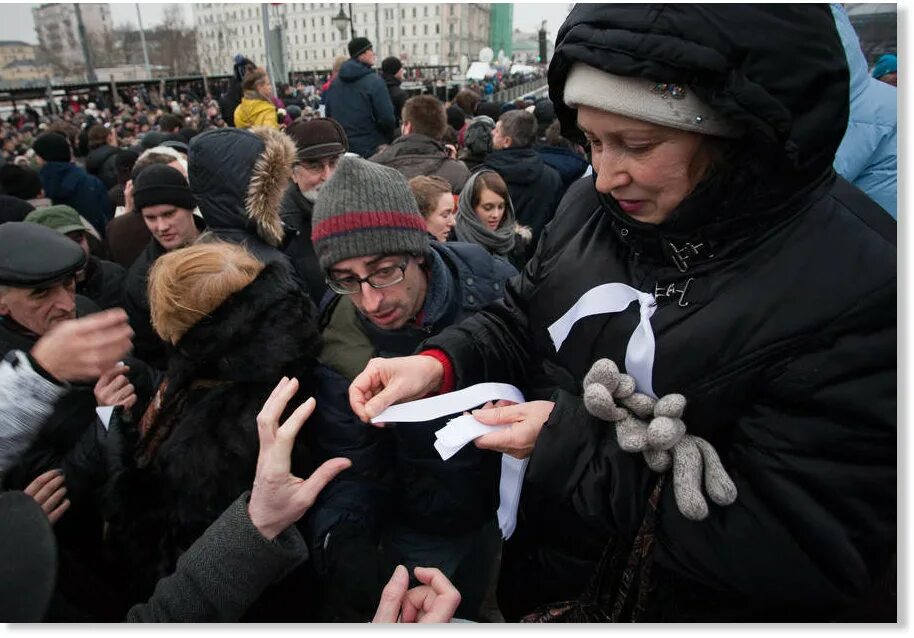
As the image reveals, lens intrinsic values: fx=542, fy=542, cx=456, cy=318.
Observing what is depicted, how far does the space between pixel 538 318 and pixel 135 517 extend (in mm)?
1394

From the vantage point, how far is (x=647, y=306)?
1.09 metres

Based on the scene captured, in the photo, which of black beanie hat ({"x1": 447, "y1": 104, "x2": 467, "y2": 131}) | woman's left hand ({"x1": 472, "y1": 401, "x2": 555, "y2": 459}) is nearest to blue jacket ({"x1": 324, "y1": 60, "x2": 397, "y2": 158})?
black beanie hat ({"x1": 447, "y1": 104, "x2": 467, "y2": 131})

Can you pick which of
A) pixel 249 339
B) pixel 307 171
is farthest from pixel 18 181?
pixel 249 339

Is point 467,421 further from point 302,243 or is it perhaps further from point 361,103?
point 361,103

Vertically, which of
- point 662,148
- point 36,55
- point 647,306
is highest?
point 662,148

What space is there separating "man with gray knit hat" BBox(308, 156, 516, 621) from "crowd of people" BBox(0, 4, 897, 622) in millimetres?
11

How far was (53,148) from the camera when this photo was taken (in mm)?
5402

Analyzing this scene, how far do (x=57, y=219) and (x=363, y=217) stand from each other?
2.87m

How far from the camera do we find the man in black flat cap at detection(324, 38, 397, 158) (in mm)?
6324

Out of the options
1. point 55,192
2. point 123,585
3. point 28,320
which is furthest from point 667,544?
point 55,192

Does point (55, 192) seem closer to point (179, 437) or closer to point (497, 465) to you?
point (179, 437)

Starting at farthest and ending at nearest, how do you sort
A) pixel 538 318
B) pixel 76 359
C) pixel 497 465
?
pixel 497 465
pixel 76 359
pixel 538 318

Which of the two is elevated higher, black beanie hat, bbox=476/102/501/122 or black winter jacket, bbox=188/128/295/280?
black winter jacket, bbox=188/128/295/280

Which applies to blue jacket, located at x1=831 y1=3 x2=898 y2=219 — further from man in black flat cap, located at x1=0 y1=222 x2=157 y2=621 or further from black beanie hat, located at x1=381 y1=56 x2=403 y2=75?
black beanie hat, located at x1=381 y1=56 x2=403 y2=75
